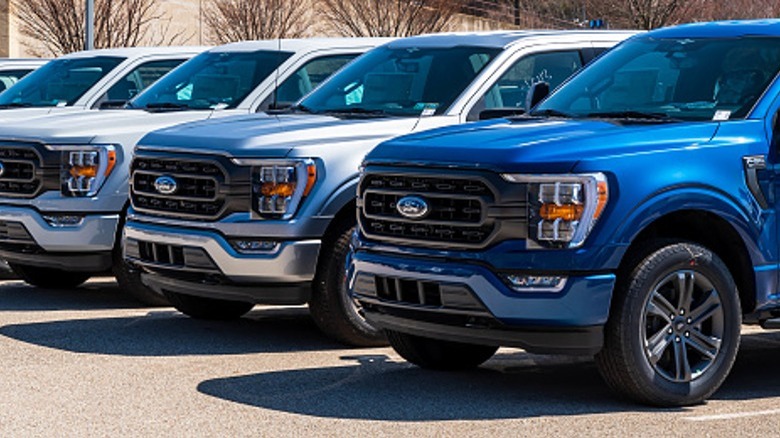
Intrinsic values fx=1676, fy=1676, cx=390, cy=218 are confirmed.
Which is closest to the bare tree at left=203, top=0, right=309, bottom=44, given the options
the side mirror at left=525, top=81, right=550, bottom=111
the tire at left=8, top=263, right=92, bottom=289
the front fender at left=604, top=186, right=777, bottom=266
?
the tire at left=8, top=263, right=92, bottom=289

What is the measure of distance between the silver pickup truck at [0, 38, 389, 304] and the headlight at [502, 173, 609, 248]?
460 centimetres

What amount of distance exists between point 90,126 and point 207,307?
1.74m

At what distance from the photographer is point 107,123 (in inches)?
483

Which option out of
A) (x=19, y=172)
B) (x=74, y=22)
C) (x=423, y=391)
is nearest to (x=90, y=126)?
(x=19, y=172)

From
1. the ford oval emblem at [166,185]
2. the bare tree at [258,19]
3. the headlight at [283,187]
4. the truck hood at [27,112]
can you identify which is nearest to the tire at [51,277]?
the truck hood at [27,112]

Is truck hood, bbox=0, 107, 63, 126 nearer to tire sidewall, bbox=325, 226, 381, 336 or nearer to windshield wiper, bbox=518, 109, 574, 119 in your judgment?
tire sidewall, bbox=325, 226, 381, 336

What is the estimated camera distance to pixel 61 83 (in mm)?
15758

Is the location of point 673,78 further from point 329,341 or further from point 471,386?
point 329,341

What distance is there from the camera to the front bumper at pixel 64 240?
11.7m

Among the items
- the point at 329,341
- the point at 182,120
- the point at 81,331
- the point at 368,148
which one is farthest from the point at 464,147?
the point at 182,120

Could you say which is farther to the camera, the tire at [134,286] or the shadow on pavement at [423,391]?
the tire at [134,286]

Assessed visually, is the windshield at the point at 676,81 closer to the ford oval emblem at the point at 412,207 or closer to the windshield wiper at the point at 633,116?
the windshield wiper at the point at 633,116

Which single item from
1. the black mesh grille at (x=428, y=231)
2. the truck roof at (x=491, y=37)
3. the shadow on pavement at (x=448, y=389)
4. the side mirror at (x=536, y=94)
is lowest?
the shadow on pavement at (x=448, y=389)

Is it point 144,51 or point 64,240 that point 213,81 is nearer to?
point 64,240
